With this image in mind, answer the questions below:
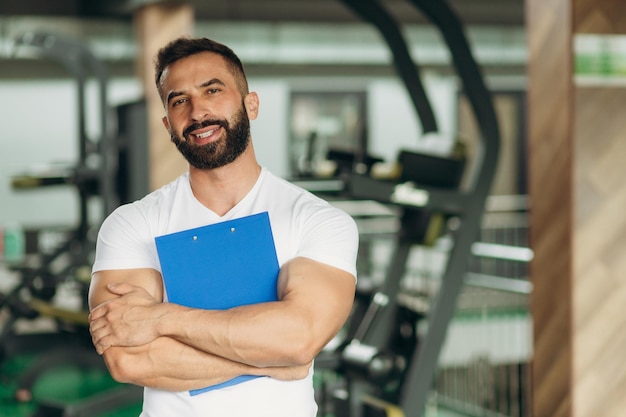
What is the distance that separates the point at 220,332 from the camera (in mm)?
1611

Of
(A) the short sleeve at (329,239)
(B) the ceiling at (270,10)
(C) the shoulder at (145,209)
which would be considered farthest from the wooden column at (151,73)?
(A) the short sleeve at (329,239)

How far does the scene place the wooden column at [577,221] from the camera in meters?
3.56

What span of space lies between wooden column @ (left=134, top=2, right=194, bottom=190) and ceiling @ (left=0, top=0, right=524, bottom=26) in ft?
2.45

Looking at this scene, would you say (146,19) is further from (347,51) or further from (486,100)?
(486,100)

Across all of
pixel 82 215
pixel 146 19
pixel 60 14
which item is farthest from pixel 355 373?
pixel 60 14

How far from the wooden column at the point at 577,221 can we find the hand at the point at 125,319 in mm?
2283

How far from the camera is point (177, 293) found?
1700 mm

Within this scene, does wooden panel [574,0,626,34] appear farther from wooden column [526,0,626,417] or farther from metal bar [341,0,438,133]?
metal bar [341,0,438,133]

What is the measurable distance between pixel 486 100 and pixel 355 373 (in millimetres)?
1348

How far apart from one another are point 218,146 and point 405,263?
260 centimetres

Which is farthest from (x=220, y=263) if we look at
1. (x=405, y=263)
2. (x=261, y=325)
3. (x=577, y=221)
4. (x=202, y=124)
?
(x=405, y=263)

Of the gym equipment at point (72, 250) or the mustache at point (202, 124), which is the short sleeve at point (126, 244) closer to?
the mustache at point (202, 124)

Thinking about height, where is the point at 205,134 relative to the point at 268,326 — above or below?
above

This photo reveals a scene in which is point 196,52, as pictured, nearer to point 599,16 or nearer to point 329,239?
point 329,239
